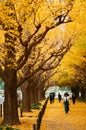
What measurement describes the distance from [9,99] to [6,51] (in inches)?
108

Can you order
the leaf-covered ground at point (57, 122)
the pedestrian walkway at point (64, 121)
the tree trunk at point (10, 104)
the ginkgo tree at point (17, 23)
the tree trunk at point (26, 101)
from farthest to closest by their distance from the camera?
the tree trunk at point (26, 101) < the tree trunk at point (10, 104) < the pedestrian walkway at point (64, 121) < the leaf-covered ground at point (57, 122) < the ginkgo tree at point (17, 23)

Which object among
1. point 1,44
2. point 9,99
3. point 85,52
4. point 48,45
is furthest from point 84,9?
point 85,52

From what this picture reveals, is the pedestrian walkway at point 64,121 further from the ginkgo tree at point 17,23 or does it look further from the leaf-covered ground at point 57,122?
the ginkgo tree at point 17,23

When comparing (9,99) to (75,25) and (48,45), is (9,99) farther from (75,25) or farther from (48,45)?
(48,45)

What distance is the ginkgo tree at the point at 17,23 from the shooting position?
19.6 meters

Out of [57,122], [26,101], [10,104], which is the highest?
[26,101]

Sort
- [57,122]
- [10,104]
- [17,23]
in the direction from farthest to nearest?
[57,122], [10,104], [17,23]

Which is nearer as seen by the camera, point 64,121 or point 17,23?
point 17,23

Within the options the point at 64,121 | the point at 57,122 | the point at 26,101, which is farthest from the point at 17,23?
the point at 26,101

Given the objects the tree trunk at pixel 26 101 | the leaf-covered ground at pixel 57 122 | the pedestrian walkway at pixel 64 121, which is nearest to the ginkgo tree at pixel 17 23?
the leaf-covered ground at pixel 57 122

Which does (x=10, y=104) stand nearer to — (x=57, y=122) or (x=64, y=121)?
(x=57, y=122)

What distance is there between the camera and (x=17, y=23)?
2039 cm

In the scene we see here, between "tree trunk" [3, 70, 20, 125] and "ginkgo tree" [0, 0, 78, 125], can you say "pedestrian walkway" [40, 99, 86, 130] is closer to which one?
"tree trunk" [3, 70, 20, 125]

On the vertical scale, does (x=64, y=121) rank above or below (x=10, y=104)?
below
